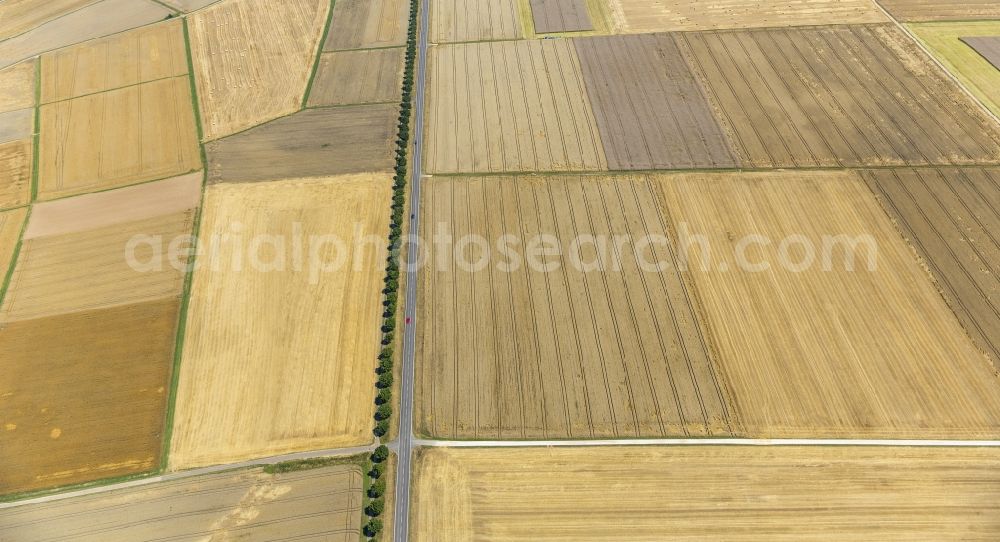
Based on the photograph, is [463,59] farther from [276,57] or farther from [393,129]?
[276,57]

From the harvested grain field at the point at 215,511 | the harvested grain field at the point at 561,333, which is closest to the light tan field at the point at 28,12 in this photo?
the harvested grain field at the point at 561,333

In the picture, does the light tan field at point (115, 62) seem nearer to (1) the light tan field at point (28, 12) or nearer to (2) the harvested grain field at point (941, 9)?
(1) the light tan field at point (28, 12)

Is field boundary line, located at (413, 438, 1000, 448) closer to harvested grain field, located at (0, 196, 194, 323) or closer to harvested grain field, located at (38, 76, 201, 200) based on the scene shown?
harvested grain field, located at (0, 196, 194, 323)

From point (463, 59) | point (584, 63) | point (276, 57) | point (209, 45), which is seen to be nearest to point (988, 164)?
point (584, 63)

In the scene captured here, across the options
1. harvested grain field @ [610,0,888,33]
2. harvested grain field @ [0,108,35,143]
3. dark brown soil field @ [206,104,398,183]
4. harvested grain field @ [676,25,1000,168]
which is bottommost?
harvested grain field @ [676,25,1000,168]

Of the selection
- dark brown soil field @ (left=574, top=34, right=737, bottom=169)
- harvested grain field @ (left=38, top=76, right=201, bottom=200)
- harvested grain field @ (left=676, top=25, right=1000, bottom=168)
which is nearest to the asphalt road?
dark brown soil field @ (left=574, top=34, right=737, bottom=169)

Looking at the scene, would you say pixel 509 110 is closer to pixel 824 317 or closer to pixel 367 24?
pixel 367 24
